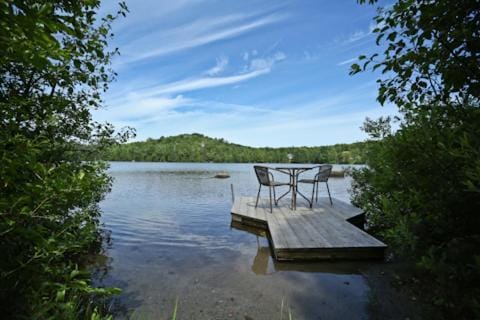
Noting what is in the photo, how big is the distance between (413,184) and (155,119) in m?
26.0

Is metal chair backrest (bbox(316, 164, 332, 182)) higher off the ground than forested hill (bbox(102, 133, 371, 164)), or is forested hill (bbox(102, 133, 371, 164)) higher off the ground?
forested hill (bbox(102, 133, 371, 164))

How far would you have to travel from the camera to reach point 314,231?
4211 mm

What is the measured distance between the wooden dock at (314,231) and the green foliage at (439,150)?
1.97 metres

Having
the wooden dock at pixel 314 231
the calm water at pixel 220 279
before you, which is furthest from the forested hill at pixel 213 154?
the calm water at pixel 220 279

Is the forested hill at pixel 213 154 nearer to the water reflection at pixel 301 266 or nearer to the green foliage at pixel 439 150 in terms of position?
the water reflection at pixel 301 266

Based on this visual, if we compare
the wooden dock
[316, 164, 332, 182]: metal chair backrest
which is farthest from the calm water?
[316, 164, 332, 182]: metal chair backrest

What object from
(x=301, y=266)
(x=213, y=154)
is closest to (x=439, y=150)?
(x=301, y=266)

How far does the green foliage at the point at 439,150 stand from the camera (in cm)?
114

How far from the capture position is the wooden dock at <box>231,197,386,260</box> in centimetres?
354

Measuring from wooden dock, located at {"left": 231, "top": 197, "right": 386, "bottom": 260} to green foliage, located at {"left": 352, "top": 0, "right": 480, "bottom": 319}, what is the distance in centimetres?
197

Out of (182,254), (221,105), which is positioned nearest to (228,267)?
(182,254)

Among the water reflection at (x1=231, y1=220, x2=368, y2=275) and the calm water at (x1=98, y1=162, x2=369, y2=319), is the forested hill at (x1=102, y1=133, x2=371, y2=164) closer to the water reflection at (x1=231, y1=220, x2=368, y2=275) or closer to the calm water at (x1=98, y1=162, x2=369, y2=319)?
the calm water at (x1=98, y1=162, x2=369, y2=319)

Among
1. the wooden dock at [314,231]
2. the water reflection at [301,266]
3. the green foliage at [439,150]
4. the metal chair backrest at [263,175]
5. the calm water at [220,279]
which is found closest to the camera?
the green foliage at [439,150]

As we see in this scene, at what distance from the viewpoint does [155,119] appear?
986 inches
